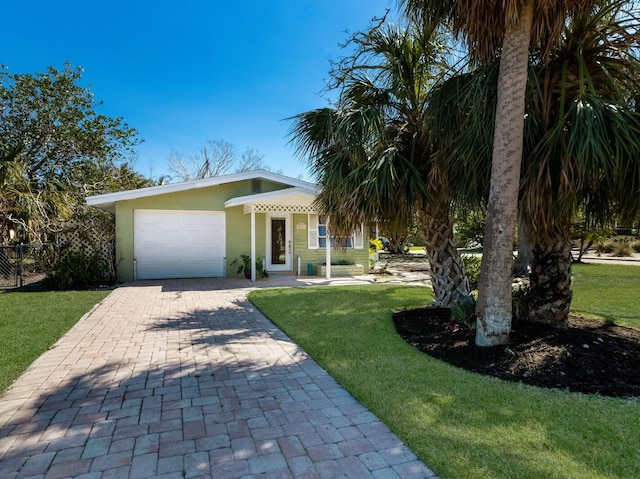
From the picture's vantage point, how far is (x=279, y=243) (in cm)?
1527

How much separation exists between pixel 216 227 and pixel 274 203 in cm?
258

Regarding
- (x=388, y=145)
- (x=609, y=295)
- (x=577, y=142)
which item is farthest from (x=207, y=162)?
(x=577, y=142)

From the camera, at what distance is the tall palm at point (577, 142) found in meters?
4.16

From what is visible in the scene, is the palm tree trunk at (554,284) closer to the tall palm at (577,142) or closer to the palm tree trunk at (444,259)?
the tall palm at (577,142)

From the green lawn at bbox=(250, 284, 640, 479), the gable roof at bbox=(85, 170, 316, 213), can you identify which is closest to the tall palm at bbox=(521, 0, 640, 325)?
the green lawn at bbox=(250, 284, 640, 479)

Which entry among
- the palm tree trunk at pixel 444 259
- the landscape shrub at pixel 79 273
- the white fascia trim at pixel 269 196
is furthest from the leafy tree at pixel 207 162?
the palm tree trunk at pixel 444 259

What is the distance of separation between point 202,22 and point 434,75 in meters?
9.11

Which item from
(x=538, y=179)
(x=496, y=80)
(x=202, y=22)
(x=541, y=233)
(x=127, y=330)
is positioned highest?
(x=202, y=22)

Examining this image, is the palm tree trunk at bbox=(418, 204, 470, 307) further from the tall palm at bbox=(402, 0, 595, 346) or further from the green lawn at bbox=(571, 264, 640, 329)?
the green lawn at bbox=(571, 264, 640, 329)

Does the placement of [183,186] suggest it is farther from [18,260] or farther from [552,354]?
[552,354]

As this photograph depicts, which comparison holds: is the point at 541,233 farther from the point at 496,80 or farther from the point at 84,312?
the point at 84,312

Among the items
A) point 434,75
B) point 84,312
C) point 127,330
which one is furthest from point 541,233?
point 84,312

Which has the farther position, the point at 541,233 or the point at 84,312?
the point at 84,312

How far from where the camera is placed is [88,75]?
19031 mm
